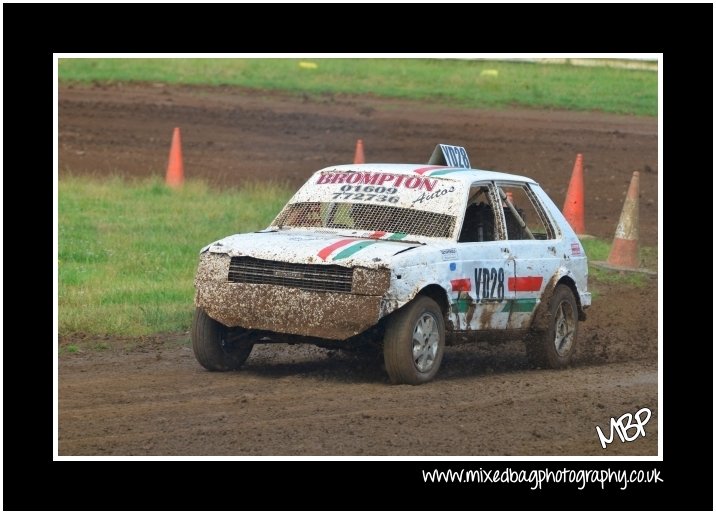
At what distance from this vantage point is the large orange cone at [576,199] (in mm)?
16984

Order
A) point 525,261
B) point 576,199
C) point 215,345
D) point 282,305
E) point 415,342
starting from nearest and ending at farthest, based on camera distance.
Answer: point 282,305
point 415,342
point 215,345
point 525,261
point 576,199

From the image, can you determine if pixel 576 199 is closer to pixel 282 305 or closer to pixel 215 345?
pixel 215 345

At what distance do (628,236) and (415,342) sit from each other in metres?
6.69

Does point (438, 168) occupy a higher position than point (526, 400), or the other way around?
point (438, 168)

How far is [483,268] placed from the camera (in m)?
10.2

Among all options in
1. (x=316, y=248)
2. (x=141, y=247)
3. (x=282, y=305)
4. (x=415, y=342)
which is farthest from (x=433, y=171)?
(x=141, y=247)

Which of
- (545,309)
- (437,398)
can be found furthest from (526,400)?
(545,309)

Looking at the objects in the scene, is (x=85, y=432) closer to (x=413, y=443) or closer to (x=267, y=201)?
(x=413, y=443)

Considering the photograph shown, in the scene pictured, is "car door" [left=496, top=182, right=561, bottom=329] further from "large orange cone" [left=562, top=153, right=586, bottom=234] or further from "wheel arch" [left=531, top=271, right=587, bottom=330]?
"large orange cone" [left=562, top=153, right=586, bottom=234]

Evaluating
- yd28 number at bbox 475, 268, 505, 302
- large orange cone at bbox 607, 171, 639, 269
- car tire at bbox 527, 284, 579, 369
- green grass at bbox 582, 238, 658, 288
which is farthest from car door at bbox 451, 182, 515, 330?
large orange cone at bbox 607, 171, 639, 269

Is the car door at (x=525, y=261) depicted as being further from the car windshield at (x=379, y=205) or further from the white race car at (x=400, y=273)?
the car windshield at (x=379, y=205)

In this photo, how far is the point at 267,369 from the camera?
10.3 meters

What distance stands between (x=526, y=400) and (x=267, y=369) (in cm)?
207
